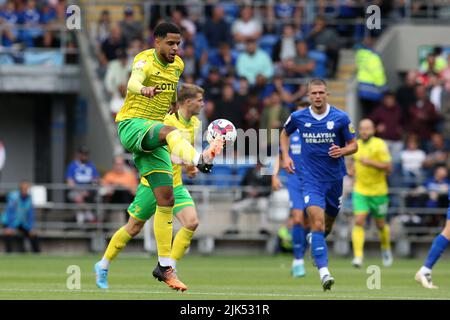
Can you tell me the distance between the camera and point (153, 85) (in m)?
15.6

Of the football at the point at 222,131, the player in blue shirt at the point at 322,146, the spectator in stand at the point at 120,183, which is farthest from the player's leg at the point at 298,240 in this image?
the spectator in stand at the point at 120,183

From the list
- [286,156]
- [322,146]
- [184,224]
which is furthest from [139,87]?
[286,156]

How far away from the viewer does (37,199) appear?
2989 centimetres

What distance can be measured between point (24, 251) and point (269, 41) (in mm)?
8052

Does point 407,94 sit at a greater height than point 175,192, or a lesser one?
greater

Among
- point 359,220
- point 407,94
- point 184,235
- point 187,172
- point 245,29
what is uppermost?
point 245,29

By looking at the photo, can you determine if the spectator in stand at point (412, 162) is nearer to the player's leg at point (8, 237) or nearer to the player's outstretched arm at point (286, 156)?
the player's leg at point (8, 237)

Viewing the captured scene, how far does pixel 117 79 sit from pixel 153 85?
16320 millimetres

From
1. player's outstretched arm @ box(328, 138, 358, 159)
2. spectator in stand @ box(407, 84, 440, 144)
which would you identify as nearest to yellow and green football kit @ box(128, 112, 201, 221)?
player's outstretched arm @ box(328, 138, 358, 159)

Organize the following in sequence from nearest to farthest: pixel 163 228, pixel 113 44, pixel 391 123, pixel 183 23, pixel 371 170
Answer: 1. pixel 163 228
2. pixel 371 170
3. pixel 391 123
4. pixel 113 44
5. pixel 183 23

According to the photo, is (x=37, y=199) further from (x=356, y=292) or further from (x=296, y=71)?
(x=356, y=292)

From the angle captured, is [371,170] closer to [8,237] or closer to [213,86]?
[213,86]

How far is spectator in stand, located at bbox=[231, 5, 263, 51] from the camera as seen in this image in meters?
32.8

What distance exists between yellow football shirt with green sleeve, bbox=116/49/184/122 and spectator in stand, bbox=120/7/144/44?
1671 centimetres
